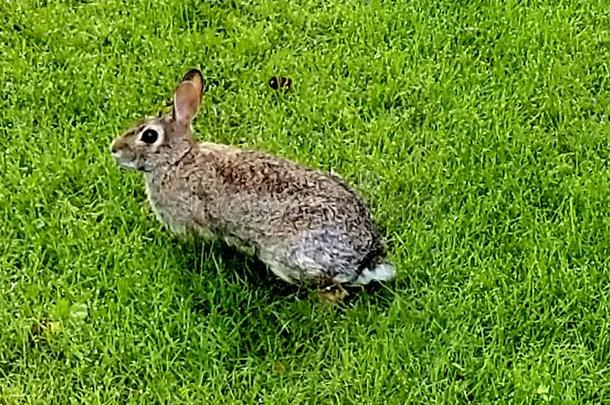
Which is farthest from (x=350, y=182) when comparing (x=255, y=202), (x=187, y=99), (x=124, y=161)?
(x=124, y=161)

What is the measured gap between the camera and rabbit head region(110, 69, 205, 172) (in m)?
4.44

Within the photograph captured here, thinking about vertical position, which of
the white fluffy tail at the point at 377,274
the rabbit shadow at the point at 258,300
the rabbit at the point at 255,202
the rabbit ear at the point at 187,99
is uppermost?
the rabbit ear at the point at 187,99

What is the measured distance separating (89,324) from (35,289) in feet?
0.92

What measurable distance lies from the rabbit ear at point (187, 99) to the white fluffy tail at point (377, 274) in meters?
0.95

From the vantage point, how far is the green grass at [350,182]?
394 centimetres

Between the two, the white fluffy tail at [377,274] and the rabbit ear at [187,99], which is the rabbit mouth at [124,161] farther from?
the white fluffy tail at [377,274]

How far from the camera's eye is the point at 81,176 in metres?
4.73

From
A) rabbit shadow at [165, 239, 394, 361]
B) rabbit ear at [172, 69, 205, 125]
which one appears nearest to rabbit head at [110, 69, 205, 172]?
rabbit ear at [172, 69, 205, 125]

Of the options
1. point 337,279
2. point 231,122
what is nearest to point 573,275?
point 337,279

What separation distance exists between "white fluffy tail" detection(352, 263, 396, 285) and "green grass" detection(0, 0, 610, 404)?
8 centimetres

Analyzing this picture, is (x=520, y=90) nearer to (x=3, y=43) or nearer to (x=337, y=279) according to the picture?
(x=337, y=279)

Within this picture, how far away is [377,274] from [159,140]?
1.01 m

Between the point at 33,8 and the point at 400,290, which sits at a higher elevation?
the point at 33,8

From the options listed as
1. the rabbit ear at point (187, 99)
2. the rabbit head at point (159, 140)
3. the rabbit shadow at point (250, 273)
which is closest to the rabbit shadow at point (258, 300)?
the rabbit shadow at point (250, 273)
